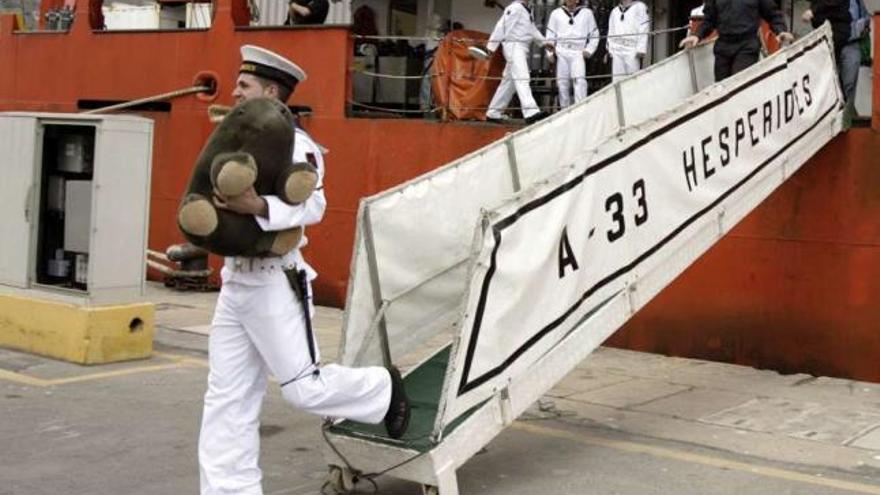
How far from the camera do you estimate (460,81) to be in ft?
37.3

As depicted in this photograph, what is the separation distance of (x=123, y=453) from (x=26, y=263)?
346cm

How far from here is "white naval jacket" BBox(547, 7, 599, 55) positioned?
11.0 m

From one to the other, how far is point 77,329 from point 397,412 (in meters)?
4.39

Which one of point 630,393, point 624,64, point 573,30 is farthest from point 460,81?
point 630,393

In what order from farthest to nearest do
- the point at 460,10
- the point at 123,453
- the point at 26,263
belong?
the point at 460,10 < the point at 26,263 < the point at 123,453

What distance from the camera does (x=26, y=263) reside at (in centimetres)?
901

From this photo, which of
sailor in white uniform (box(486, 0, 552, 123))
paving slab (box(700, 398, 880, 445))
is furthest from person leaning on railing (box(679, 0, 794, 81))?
paving slab (box(700, 398, 880, 445))

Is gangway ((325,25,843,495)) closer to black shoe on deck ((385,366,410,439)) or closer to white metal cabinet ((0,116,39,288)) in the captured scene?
black shoe on deck ((385,366,410,439))

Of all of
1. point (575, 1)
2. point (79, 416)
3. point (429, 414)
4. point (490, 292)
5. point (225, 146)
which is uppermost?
point (575, 1)

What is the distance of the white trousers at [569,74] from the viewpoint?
11.0 metres

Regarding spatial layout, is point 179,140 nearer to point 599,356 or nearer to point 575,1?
point 575,1

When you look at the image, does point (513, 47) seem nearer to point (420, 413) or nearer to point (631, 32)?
point (631, 32)

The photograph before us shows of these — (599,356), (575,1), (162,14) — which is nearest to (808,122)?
(599,356)

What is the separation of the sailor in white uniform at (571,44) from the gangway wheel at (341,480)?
6.35m
